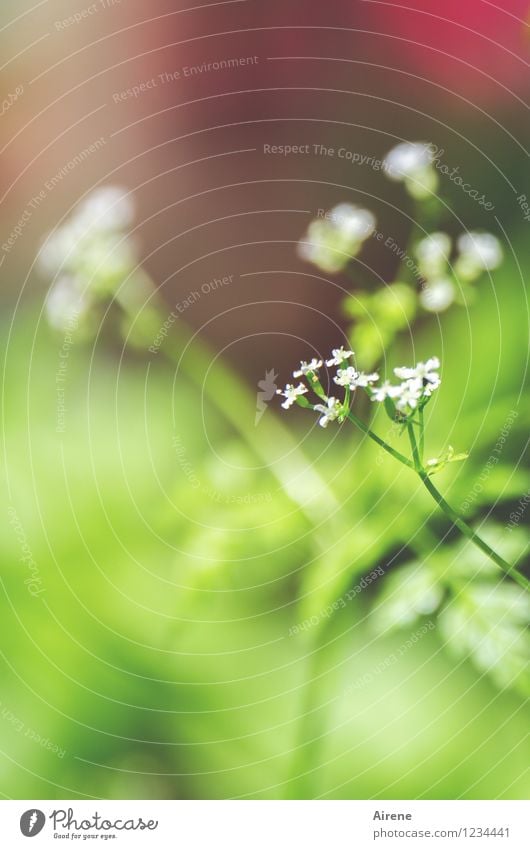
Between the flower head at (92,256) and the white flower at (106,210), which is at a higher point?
the white flower at (106,210)

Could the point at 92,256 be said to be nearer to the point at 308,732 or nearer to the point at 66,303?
the point at 66,303

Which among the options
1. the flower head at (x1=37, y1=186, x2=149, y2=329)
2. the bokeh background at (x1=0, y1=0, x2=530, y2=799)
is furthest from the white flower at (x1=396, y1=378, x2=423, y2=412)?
the flower head at (x1=37, y1=186, x2=149, y2=329)

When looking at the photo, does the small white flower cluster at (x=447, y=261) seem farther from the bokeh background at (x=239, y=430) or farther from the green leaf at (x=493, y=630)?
the green leaf at (x=493, y=630)

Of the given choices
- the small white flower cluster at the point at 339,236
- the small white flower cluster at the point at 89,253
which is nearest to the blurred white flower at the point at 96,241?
the small white flower cluster at the point at 89,253
